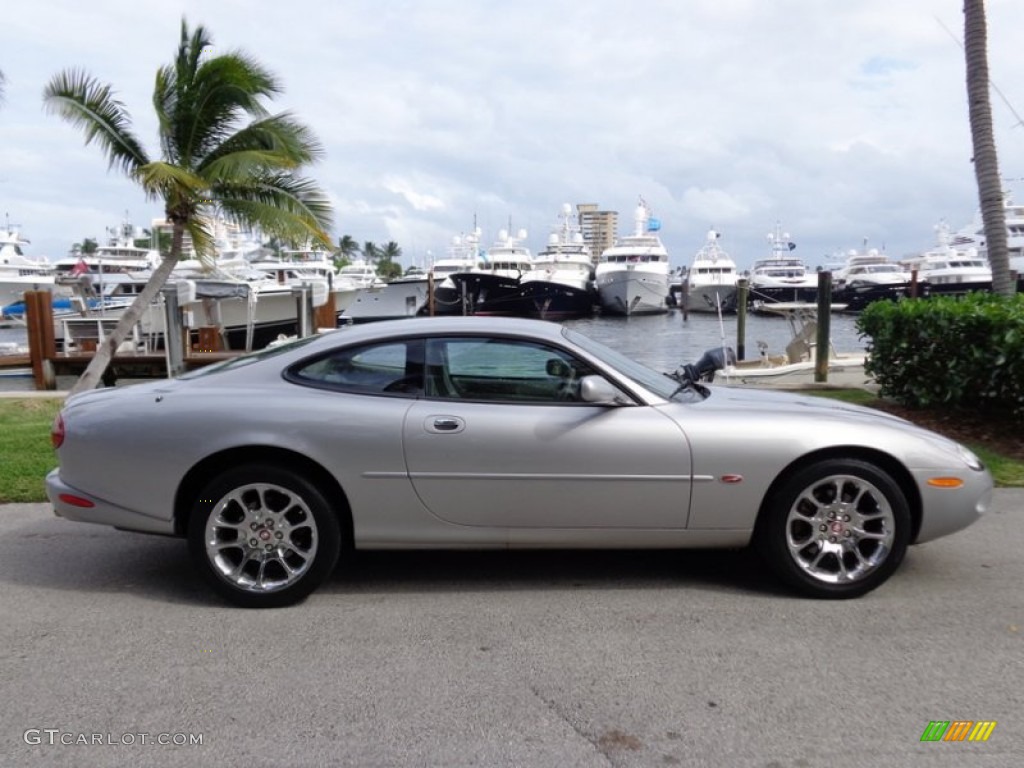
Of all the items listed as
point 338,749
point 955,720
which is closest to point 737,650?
point 955,720

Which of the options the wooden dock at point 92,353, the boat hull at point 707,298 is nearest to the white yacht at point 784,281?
the boat hull at point 707,298

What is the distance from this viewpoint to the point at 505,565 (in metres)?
4.96

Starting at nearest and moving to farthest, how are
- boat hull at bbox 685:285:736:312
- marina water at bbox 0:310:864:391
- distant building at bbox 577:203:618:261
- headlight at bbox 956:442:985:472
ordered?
headlight at bbox 956:442:985:472
marina water at bbox 0:310:864:391
boat hull at bbox 685:285:736:312
distant building at bbox 577:203:618:261

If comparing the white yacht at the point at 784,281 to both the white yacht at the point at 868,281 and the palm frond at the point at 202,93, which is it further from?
the palm frond at the point at 202,93

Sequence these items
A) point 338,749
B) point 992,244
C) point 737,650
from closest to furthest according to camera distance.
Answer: point 338,749, point 737,650, point 992,244

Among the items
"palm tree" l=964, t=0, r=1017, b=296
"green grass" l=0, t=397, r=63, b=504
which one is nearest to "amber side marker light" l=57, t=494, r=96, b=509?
"green grass" l=0, t=397, r=63, b=504

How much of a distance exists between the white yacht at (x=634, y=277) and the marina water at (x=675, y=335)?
29.0 inches

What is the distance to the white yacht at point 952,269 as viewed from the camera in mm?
45062

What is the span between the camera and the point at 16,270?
51.8 metres

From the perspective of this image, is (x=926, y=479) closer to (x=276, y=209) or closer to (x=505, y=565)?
(x=505, y=565)

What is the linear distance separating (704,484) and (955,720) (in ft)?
4.93

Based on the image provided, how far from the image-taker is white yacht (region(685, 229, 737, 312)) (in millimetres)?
52688

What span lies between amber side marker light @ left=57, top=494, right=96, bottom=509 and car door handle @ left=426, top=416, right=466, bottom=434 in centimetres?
177

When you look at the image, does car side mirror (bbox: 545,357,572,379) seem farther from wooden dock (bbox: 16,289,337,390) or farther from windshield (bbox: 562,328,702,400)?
wooden dock (bbox: 16,289,337,390)
